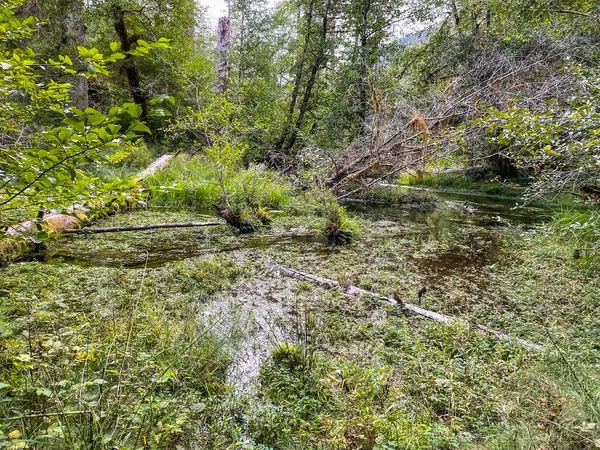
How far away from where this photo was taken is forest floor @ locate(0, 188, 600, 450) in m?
1.43

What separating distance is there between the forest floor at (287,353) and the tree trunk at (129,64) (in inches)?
377

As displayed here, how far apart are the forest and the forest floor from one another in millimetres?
17

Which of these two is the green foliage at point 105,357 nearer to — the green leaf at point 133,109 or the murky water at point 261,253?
the murky water at point 261,253

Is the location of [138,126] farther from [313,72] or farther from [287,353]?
[313,72]

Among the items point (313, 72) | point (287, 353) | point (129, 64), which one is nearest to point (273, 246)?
point (287, 353)

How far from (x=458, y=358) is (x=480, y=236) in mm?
4540

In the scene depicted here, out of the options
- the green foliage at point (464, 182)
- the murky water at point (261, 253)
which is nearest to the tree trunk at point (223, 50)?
the murky water at point (261, 253)

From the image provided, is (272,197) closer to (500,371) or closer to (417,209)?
(417,209)

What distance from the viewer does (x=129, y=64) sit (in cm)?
1142

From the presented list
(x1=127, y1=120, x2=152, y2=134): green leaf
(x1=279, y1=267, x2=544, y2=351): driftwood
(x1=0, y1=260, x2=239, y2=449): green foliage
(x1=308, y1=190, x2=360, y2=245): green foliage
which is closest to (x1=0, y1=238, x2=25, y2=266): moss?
(x1=0, y1=260, x2=239, y2=449): green foliage

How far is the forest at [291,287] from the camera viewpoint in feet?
4.53

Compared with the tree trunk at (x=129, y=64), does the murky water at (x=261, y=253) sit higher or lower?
lower

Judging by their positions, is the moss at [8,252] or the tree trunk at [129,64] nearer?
the moss at [8,252]

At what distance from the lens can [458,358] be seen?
2303 millimetres
